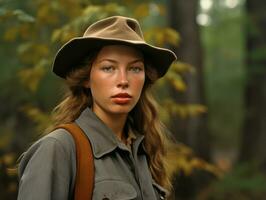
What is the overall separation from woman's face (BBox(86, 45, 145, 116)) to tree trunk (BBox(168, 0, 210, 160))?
6.18 meters

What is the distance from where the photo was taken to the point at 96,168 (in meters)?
2.76

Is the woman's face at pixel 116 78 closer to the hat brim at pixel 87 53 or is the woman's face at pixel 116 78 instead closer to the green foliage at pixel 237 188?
the hat brim at pixel 87 53

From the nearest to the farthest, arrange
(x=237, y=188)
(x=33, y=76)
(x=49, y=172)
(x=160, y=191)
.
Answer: (x=49, y=172) → (x=160, y=191) → (x=33, y=76) → (x=237, y=188)

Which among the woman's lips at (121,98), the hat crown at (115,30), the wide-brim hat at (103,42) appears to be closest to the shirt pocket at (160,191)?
the woman's lips at (121,98)

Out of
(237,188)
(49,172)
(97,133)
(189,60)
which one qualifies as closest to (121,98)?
(97,133)

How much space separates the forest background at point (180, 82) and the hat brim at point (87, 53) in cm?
75

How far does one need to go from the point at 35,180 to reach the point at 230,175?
29.5 ft

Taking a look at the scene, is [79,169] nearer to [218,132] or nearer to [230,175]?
[230,175]

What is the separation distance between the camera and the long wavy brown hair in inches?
121

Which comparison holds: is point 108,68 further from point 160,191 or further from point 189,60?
point 189,60

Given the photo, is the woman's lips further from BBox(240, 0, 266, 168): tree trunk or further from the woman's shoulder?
BBox(240, 0, 266, 168): tree trunk

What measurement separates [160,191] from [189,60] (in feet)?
20.6

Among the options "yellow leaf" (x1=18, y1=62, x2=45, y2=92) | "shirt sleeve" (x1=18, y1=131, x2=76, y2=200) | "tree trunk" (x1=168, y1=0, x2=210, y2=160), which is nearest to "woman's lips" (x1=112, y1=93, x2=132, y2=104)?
"shirt sleeve" (x1=18, y1=131, x2=76, y2=200)

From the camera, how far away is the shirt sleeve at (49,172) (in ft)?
8.41
